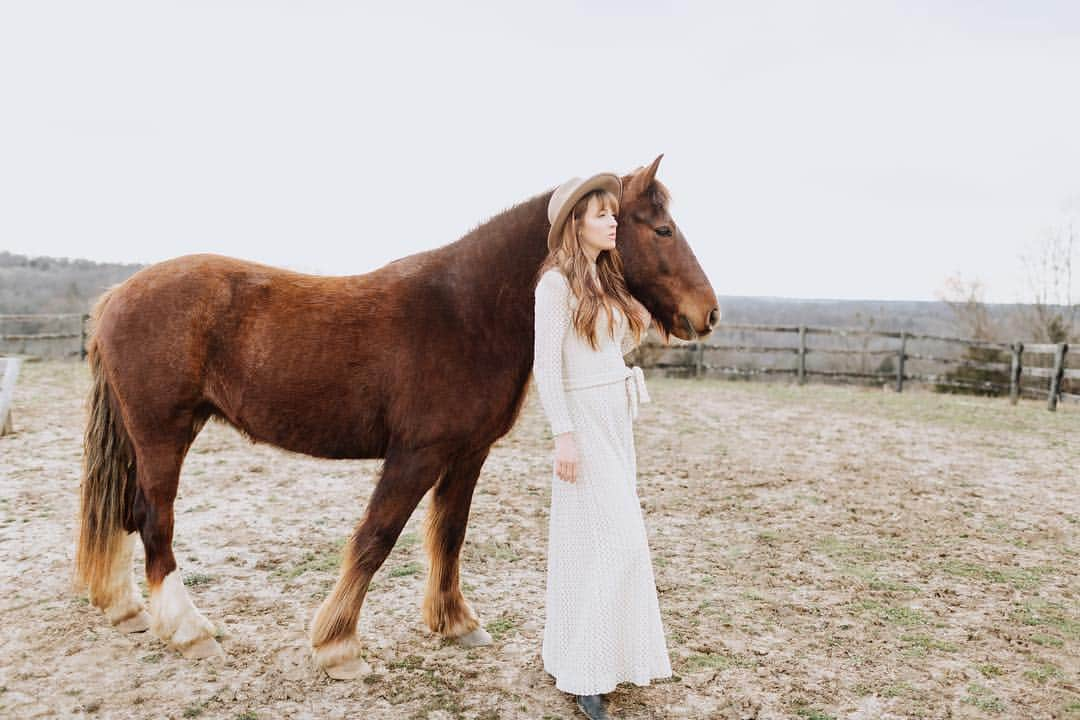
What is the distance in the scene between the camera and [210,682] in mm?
2801

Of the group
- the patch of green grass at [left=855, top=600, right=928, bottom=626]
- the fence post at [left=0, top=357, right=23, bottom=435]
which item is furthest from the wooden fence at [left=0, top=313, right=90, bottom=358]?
the patch of green grass at [left=855, top=600, right=928, bottom=626]

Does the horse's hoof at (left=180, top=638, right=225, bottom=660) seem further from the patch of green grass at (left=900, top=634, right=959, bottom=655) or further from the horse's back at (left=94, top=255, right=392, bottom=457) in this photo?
the patch of green grass at (left=900, top=634, right=959, bottom=655)

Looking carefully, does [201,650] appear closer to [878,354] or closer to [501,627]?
[501,627]

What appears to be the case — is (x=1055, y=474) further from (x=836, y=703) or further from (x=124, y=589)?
(x=124, y=589)

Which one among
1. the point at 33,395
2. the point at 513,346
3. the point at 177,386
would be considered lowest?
the point at 33,395

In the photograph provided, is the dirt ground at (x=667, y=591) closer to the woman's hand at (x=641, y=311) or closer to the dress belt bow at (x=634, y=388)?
the dress belt bow at (x=634, y=388)

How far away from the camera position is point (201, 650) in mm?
2969

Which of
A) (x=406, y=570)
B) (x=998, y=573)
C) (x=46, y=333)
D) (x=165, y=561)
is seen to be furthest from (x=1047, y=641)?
(x=46, y=333)

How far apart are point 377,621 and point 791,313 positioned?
47.9 metres

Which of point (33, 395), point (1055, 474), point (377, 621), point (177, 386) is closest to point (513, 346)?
point (177, 386)

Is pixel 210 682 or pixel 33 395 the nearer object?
pixel 210 682

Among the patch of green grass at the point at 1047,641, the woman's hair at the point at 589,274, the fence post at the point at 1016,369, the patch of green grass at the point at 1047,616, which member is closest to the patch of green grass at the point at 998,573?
the patch of green grass at the point at 1047,616

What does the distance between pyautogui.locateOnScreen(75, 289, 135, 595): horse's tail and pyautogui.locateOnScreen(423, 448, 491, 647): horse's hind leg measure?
1329 millimetres

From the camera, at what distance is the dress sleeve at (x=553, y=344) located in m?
2.44
